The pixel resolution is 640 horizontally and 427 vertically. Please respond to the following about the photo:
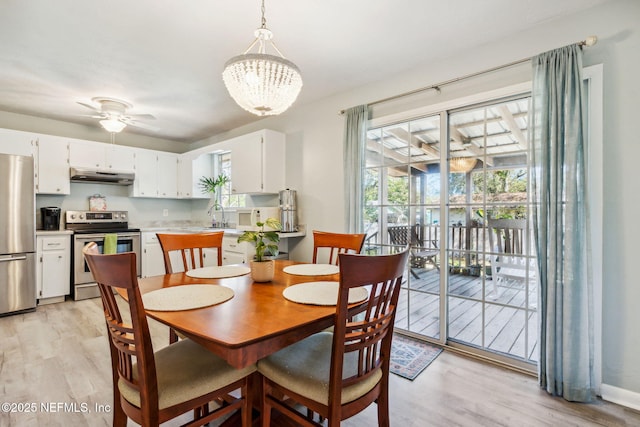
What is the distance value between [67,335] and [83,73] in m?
2.44

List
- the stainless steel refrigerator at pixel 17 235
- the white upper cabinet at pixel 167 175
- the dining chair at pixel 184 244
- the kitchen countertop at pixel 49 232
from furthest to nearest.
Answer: the white upper cabinet at pixel 167 175 < the kitchen countertop at pixel 49 232 < the stainless steel refrigerator at pixel 17 235 < the dining chair at pixel 184 244

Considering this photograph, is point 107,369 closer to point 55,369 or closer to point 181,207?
point 55,369

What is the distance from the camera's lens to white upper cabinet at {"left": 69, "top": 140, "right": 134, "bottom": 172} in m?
4.19

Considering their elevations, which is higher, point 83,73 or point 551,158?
point 83,73

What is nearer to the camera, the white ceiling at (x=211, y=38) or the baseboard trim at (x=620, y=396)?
the baseboard trim at (x=620, y=396)

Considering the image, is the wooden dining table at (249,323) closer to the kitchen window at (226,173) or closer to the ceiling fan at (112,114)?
the ceiling fan at (112,114)

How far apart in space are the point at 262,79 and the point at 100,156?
4.02 metres

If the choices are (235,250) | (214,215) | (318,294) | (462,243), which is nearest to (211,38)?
(318,294)

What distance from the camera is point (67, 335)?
2803 mm

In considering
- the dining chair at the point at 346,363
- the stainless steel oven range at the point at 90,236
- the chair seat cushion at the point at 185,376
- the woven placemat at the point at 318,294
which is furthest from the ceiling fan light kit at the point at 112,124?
the dining chair at the point at 346,363

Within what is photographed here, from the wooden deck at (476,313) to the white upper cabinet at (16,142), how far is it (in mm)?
4808

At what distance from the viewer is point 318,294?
4.72 feet

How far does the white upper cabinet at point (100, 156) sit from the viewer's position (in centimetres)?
419

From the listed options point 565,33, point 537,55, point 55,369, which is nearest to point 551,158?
point 537,55
